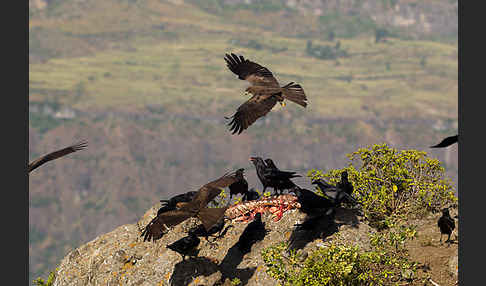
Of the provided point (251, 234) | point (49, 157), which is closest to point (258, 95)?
point (251, 234)

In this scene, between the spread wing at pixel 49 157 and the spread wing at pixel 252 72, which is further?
the spread wing at pixel 252 72

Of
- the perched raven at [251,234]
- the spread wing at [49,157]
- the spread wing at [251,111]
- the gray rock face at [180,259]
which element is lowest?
the gray rock face at [180,259]

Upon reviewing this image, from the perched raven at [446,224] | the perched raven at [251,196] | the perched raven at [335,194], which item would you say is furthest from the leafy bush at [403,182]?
the perched raven at [446,224]

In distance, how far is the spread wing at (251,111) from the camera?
20625 mm

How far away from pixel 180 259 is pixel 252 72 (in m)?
7.33

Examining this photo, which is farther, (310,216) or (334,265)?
(310,216)

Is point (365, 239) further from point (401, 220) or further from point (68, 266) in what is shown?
point (68, 266)

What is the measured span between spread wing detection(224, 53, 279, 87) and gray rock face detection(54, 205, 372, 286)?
479 cm

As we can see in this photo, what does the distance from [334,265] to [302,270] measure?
1.02m

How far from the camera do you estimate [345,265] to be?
1697 cm

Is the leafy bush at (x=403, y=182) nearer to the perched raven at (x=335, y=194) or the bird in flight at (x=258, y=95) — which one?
the perched raven at (x=335, y=194)

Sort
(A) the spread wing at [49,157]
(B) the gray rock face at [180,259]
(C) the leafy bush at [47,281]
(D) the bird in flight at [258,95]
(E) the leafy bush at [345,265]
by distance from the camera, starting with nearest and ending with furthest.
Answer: (E) the leafy bush at [345,265] → (A) the spread wing at [49,157] → (B) the gray rock face at [180,259] → (D) the bird in flight at [258,95] → (C) the leafy bush at [47,281]

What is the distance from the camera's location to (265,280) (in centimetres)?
1898
